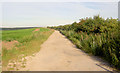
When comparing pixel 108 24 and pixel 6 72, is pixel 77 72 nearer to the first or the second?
pixel 6 72

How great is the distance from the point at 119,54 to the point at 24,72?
4282 mm

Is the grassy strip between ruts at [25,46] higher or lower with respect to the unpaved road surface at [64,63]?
higher

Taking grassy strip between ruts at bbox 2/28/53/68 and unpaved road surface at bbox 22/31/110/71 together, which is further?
grassy strip between ruts at bbox 2/28/53/68

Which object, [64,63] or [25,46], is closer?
[64,63]

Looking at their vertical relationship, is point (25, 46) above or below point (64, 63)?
above

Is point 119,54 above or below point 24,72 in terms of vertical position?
above

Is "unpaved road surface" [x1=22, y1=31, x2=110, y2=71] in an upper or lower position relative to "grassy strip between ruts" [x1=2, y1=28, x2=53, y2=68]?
lower

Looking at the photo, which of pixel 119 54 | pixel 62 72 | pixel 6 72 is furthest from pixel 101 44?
pixel 6 72

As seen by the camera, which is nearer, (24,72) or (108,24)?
(24,72)

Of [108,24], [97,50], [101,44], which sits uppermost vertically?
[108,24]

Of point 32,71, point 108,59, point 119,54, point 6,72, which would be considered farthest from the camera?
point 108,59

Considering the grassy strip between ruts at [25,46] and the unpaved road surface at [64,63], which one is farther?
the grassy strip between ruts at [25,46]

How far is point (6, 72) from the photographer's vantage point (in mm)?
3676

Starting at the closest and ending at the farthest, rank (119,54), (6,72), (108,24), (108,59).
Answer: (6,72) → (119,54) → (108,59) → (108,24)
